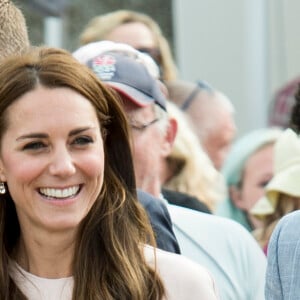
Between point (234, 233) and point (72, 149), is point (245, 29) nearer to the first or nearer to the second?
point (234, 233)

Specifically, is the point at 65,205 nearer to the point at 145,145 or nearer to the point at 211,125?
the point at 145,145

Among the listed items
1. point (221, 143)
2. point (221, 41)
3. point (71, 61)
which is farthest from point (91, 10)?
point (71, 61)

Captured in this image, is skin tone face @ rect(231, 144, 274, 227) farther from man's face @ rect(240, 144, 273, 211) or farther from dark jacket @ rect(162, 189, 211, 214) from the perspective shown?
dark jacket @ rect(162, 189, 211, 214)

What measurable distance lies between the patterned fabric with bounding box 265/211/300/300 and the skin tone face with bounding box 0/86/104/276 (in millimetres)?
562

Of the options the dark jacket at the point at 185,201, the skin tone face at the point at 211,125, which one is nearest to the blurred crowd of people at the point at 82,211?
the dark jacket at the point at 185,201

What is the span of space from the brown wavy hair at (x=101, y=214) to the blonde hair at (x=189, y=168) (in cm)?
207

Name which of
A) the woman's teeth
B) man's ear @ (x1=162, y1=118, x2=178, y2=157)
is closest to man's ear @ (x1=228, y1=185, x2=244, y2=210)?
man's ear @ (x1=162, y1=118, x2=178, y2=157)

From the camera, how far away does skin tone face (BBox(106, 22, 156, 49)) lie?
24.6 ft

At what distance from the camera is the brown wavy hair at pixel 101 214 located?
4.18m

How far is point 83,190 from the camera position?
4234 millimetres

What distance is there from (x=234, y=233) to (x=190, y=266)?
861mm

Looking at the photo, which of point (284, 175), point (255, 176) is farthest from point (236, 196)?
point (284, 175)

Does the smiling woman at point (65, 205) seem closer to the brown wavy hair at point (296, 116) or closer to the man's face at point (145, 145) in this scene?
the brown wavy hair at point (296, 116)

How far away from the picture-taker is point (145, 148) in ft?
17.2
